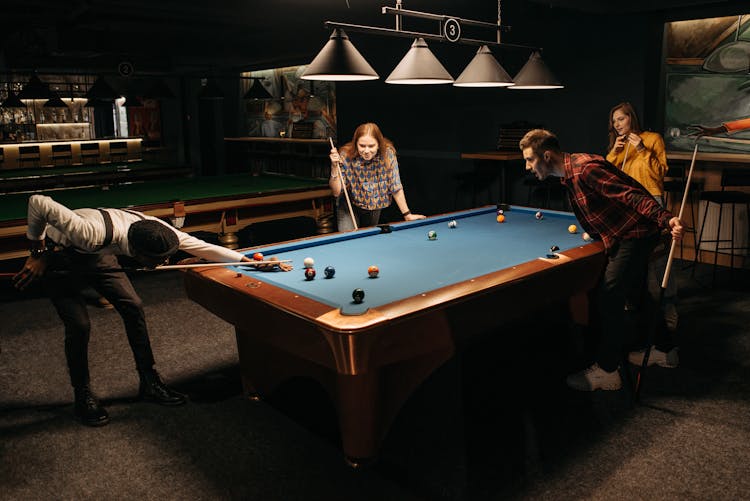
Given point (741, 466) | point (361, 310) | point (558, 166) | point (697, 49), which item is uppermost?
point (697, 49)

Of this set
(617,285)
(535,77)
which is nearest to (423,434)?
(617,285)

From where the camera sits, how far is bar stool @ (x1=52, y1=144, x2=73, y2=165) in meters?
11.0

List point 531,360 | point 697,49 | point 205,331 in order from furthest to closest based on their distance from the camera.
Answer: point 697,49, point 205,331, point 531,360

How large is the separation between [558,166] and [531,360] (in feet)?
3.98

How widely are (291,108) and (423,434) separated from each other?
9.45 metres

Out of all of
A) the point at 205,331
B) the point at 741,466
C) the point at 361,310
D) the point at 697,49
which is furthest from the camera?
the point at 697,49

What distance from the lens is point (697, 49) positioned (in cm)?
645

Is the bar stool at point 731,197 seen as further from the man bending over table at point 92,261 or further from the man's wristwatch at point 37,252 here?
the man's wristwatch at point 37,252

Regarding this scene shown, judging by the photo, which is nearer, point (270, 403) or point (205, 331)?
point (270, 403)

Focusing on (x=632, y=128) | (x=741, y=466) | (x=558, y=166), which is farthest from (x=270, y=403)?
(x=632, y=128)

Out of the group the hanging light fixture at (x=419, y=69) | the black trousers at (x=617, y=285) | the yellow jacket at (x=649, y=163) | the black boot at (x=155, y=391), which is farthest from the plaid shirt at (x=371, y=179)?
the black boot at (x=155, y=391)

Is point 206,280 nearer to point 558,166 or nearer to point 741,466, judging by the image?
point 558,166

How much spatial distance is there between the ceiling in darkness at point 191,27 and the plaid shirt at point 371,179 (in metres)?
2.01

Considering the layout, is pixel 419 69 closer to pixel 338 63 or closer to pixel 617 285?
pixel 338 63
